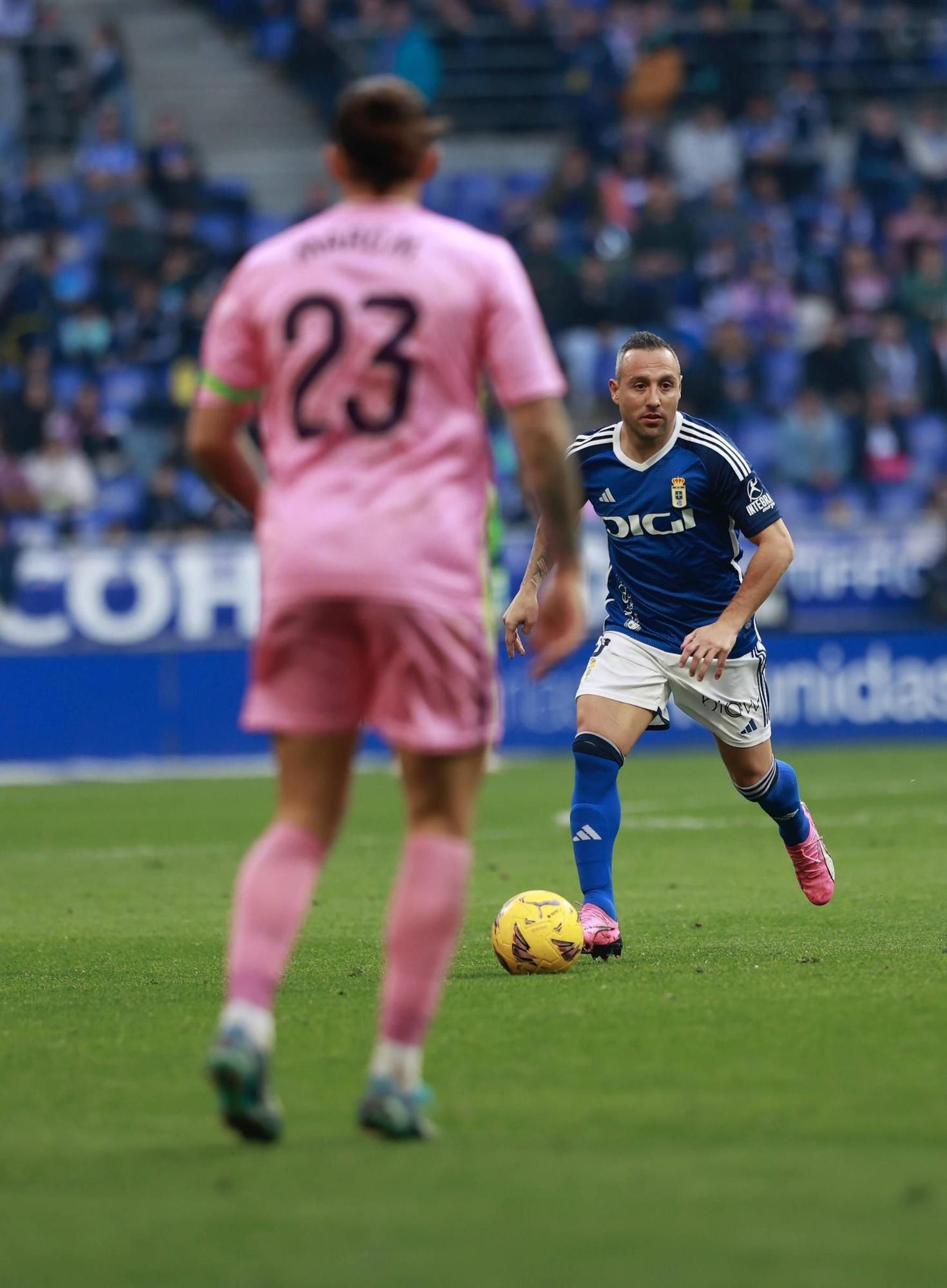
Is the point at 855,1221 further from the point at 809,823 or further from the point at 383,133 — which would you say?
the point at 809,823

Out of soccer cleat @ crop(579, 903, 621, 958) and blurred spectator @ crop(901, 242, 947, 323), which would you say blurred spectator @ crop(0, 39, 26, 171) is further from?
soccer cleat @ crop(579, 903, 621, 958)

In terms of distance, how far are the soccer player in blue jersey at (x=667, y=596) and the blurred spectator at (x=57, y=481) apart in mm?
12419

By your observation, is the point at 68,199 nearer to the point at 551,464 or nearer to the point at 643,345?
the point at 643,345

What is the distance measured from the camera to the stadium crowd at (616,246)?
21094 millimetres

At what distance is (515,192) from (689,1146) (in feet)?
71.7

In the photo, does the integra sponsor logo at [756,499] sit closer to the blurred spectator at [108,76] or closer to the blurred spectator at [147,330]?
the blurred spectator at [147,330]

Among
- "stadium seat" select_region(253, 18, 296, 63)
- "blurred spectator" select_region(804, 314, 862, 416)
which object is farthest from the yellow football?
"stadium seat" select_region(253, 18, 296, 63)

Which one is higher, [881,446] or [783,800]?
[783,800]

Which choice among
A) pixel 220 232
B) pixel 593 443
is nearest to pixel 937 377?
pixel 220 232

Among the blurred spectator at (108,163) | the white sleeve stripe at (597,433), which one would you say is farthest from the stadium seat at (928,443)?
the white sleeve stripe at (597,433)

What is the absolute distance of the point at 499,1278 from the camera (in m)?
3.32

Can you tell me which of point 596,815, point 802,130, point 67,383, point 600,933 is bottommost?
point 67,383

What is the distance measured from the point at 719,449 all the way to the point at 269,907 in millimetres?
4034

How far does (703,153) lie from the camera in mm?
25312
